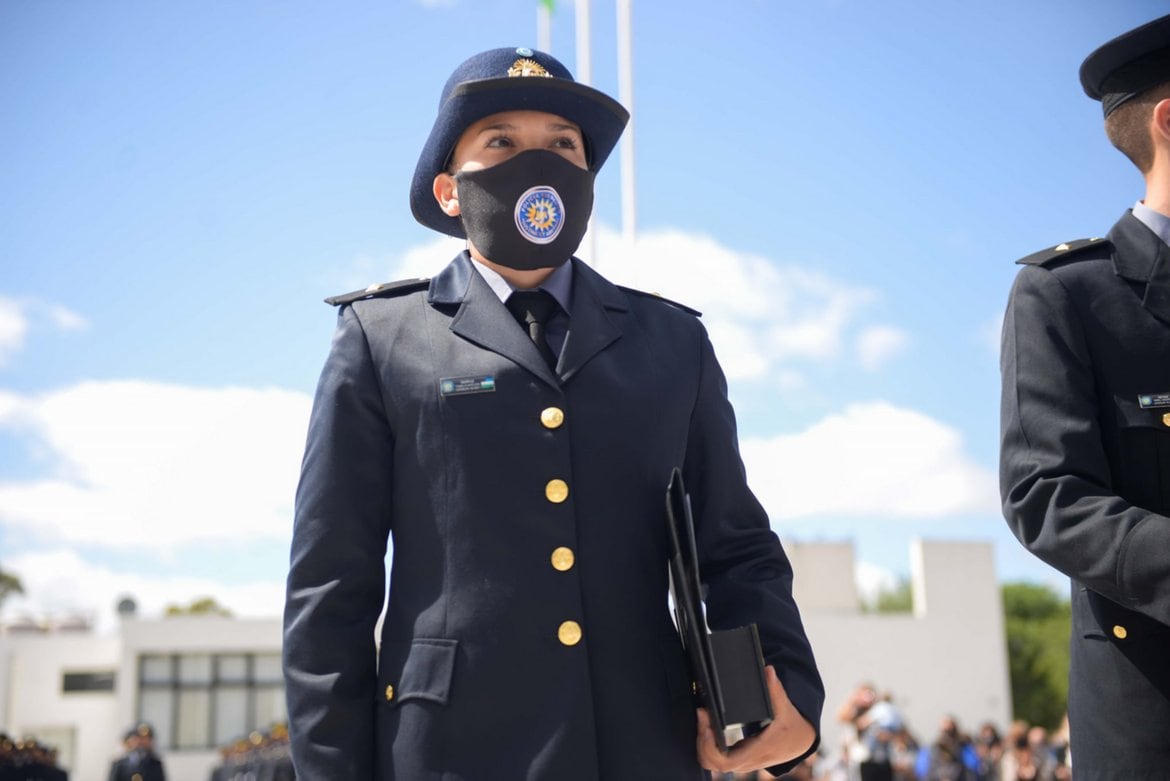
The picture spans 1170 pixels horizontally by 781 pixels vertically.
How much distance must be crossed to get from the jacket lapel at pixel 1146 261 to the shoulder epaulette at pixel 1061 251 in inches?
2.0

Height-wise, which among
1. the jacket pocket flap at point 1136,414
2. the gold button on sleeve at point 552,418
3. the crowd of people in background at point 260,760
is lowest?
the crowd of people in background at point 260,760

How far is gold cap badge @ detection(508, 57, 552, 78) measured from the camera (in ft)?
9.62

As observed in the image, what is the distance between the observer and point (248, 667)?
45.1m

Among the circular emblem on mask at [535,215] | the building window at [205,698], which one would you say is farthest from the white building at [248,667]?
the circular emblem on mask at [535,215]

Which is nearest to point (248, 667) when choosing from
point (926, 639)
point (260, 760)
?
point (260, 760)

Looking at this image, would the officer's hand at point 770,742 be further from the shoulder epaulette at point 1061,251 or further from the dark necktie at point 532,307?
the shoulder epaulette at point 1061,251

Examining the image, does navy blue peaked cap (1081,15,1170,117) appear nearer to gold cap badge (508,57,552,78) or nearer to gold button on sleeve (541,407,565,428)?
gold cap badge (508,57,552,78)

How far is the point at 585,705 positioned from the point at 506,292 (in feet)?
3.01

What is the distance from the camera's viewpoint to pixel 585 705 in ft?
8.08

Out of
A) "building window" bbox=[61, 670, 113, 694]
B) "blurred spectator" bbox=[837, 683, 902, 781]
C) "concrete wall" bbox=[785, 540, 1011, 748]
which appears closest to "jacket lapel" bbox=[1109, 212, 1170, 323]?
"blurred spectator" bbox=[837, 683, 902, 781]

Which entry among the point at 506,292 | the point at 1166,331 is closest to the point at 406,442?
the point at 506,292

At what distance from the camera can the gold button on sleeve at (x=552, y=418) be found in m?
2.63

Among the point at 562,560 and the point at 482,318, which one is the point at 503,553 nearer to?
the point at 562,560

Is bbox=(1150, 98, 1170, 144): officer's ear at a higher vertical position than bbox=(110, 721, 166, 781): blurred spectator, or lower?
higher
